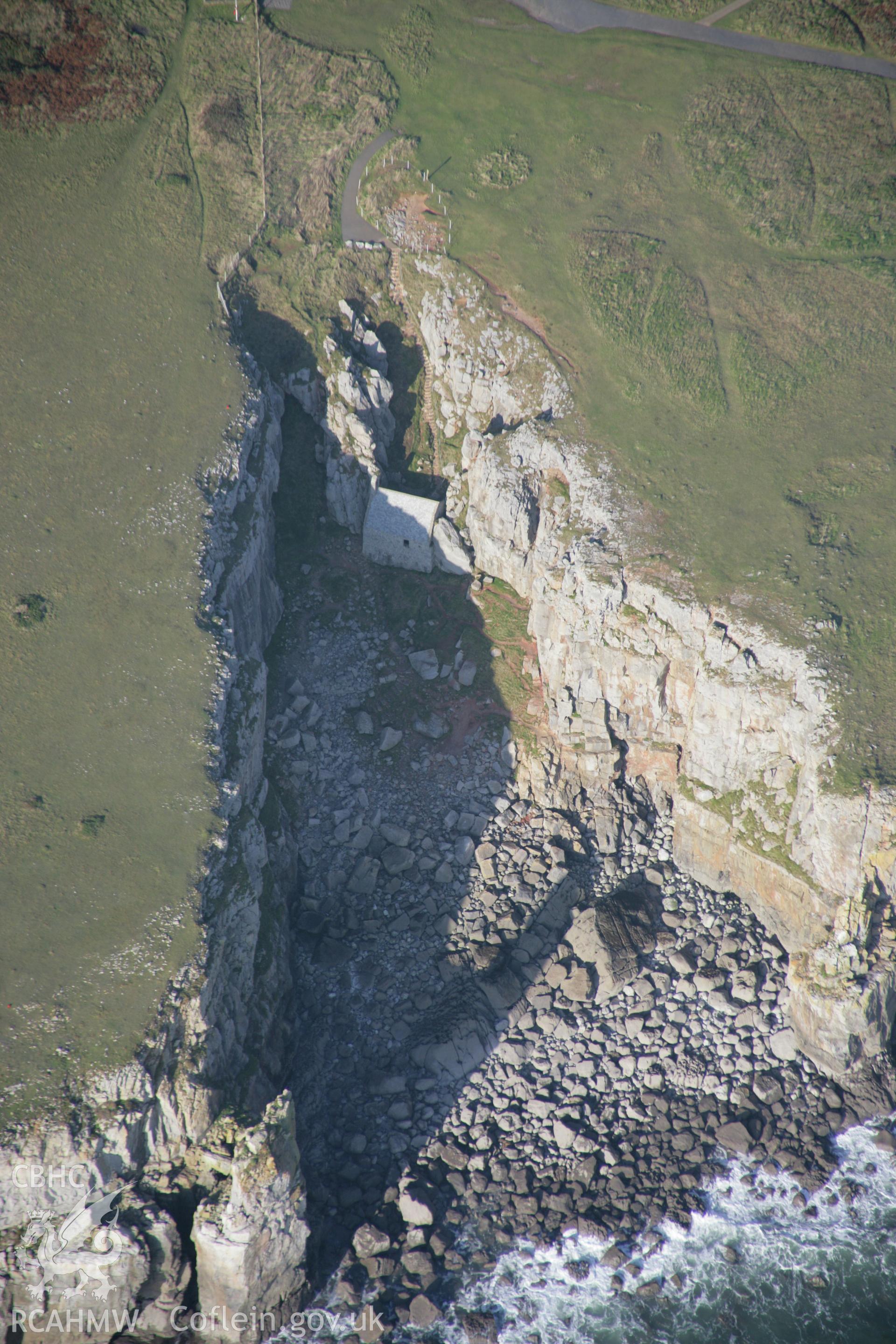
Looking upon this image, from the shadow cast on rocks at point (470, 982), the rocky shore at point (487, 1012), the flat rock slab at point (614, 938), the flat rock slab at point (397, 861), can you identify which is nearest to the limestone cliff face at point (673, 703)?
the shadow cast on rocks at point (470, 982)

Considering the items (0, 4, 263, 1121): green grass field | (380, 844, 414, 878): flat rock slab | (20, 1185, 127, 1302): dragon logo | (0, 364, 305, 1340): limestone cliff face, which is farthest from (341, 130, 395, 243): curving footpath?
(20, 1185, 127, 1302): dragon logo

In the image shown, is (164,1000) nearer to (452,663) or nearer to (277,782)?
(277,782)

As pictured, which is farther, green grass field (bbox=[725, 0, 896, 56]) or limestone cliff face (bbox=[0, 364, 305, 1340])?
green grass field (bbox=[725, 0, 896, 56])

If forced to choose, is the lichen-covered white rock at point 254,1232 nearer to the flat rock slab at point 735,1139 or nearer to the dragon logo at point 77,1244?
the dragon logo at point 77,1244

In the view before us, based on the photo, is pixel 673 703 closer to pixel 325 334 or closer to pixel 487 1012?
pixel 487 1012

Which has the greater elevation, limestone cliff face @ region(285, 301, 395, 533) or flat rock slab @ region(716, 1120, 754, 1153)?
limestone cliff face @ region(285, 301, 395, 533)

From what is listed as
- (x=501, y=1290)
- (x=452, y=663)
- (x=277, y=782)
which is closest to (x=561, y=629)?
(x=452, y=663)

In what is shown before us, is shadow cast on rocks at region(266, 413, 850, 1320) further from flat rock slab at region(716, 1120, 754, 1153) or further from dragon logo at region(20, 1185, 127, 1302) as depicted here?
dragon logo at region(20, 1185, 127, 1302)
